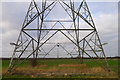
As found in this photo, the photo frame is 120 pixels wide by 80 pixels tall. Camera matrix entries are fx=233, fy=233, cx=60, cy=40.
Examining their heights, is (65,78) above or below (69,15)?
below

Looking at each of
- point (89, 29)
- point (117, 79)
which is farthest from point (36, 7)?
point (117, 79)

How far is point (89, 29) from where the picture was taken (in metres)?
18.4

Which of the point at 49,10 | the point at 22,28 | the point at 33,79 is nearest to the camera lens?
the point at 33,79

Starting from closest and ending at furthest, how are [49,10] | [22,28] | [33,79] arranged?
[33,79] → [22,28] → [49,10]

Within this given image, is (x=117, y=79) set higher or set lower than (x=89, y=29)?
lower

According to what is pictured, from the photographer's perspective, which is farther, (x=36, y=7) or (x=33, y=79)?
(x=36, y=7)

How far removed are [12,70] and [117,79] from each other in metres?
8.22

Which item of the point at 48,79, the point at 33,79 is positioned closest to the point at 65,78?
the point at 48,79

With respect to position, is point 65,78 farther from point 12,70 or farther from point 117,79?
point 12,70

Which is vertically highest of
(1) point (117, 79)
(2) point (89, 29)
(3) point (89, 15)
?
(3) point (89, 15)

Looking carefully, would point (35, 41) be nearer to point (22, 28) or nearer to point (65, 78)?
point (22, 28)

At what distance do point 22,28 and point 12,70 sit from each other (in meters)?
3.43

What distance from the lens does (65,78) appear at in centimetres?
1497

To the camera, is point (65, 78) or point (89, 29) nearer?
point (65, 78)
